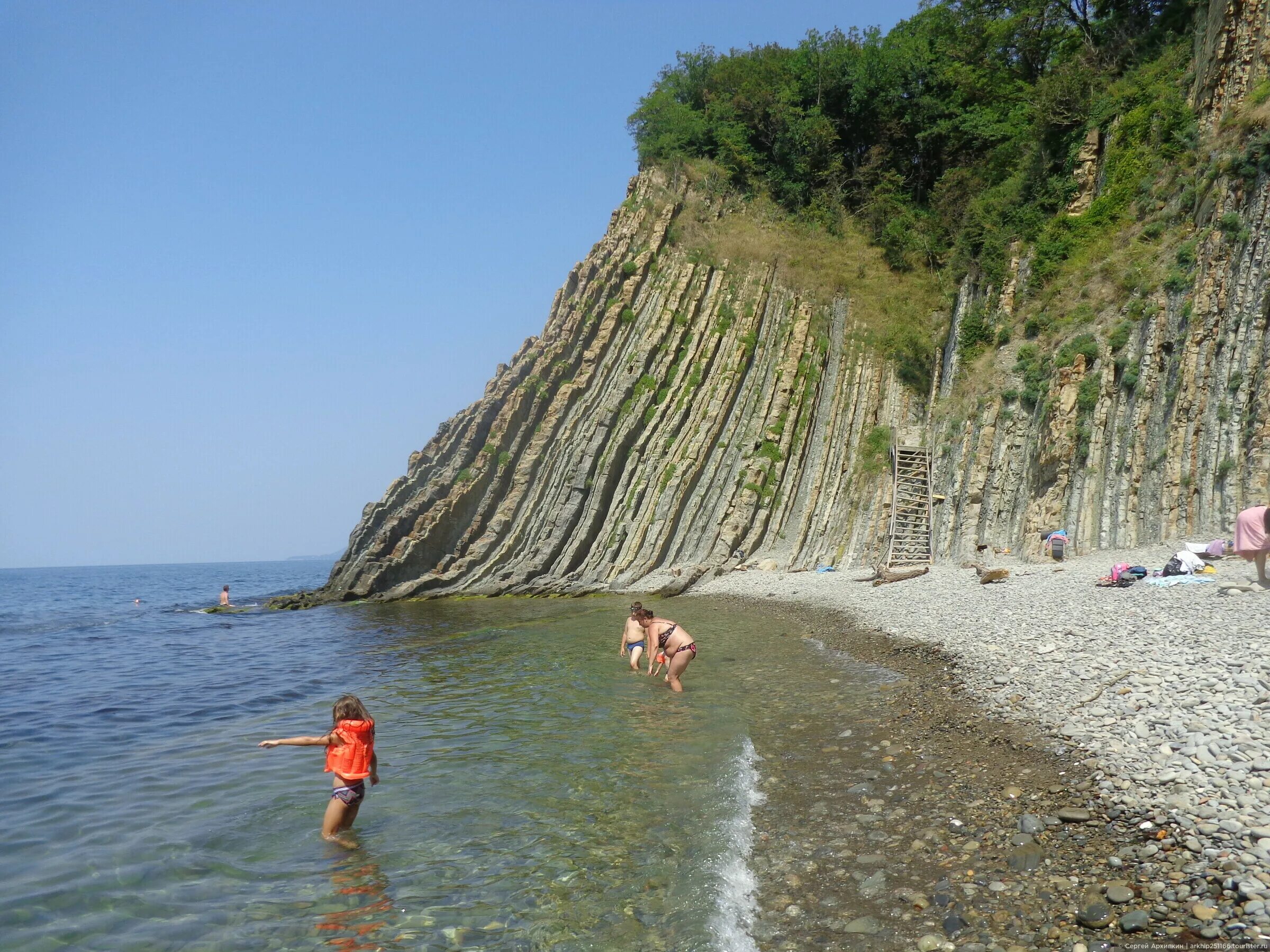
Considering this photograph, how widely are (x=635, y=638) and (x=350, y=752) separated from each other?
298 inches

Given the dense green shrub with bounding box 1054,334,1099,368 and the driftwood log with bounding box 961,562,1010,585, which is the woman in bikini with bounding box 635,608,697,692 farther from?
the dense green shrub with bounding box 1054,334,1099,368

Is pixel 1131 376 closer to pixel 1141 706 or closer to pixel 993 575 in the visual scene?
pixel 993 575

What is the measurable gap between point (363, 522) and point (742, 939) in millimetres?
34748

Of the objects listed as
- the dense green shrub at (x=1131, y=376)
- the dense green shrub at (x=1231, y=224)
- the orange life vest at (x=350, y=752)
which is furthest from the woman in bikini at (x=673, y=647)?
the dense green shrub at (x=1231, y=224)

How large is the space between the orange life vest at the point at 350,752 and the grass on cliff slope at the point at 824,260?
29151 millimetres

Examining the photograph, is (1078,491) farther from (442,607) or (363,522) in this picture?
(363,522)

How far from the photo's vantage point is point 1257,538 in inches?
426

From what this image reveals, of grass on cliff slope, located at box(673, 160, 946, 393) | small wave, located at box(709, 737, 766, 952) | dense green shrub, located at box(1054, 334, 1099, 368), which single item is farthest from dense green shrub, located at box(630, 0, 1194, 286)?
small wave, located at box(709, 737, 766, 952)

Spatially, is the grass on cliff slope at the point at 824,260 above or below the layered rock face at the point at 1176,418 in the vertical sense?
above

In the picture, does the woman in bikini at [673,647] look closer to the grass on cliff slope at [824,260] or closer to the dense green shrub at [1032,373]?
the dense green shrub at [1032,373]

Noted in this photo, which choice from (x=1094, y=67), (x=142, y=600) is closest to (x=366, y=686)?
(x=1094, y=67)

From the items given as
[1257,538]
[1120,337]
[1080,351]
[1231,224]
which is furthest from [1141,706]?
[1080,351]

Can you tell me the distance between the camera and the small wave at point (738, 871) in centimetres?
509

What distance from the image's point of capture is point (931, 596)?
58.4ft
